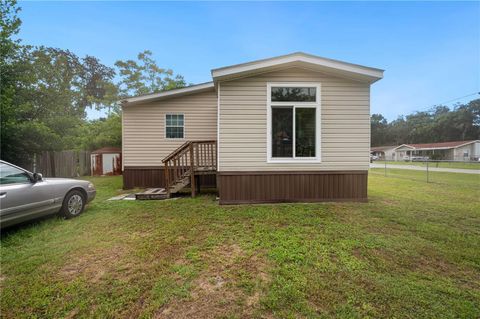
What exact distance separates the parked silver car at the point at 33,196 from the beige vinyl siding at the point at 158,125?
349cm

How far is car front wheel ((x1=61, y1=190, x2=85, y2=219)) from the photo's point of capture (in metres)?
4.60

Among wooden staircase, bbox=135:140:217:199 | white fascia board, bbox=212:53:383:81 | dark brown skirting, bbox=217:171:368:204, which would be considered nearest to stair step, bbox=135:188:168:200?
wooden staircase, bbox=135:140:217:199

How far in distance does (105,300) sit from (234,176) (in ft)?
12.5

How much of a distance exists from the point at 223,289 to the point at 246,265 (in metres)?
0.52

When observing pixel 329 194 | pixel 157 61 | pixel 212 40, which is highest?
pixel 157 61

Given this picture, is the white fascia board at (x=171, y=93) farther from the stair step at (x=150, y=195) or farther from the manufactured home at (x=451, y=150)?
the manufactured home at (x=451, y=150)

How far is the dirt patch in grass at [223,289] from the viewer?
1.99 metres

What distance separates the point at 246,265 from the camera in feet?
9.02

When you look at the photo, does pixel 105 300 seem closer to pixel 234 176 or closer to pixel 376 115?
Answer: pixel 234 176

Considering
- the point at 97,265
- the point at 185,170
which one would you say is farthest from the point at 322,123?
the point at 97,265

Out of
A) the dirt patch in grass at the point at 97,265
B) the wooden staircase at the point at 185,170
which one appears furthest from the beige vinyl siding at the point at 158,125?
the dirt patch in grass at the point at 97,265

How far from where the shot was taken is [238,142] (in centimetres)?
557

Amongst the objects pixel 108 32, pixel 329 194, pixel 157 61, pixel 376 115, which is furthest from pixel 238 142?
pixel 376 115

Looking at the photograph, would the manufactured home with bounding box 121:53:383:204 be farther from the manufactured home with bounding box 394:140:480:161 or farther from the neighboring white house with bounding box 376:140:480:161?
the manufactured home with bounding box 394:140:480:161
